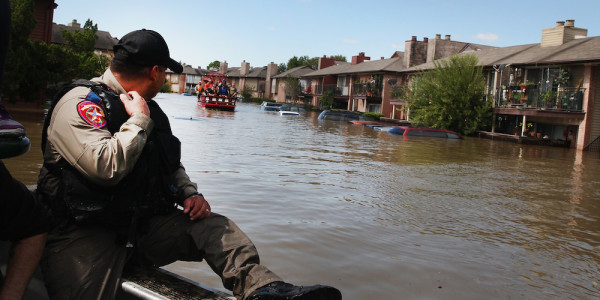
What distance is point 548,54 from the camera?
29516 millimetres

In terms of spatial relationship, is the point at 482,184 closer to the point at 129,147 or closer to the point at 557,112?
the point at 129,147

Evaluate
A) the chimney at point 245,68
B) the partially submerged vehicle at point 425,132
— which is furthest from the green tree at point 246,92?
the partially submerged vehicle at point 425,132

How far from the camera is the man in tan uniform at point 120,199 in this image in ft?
7.92

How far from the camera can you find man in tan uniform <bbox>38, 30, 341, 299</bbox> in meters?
2.41

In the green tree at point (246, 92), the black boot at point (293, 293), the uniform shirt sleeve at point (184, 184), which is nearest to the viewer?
the black boot at point (293, 293)

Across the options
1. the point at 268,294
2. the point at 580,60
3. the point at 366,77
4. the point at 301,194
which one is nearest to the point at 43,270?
the point at 268,294

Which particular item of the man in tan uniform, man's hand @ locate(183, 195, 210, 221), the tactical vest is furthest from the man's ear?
man's hand @ locate(183, 195, 210, 221)

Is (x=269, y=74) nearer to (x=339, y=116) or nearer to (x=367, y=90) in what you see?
(x=367, y=90)

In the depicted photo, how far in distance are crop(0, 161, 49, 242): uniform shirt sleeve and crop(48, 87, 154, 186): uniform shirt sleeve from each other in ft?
0.93

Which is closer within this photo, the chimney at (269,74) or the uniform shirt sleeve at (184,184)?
the uniform shirt sleeve at (184,184)

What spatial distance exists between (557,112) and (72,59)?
2316 centimetres

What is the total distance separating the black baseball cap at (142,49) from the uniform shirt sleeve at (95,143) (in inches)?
15.3

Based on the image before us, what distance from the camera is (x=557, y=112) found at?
27.4 meters

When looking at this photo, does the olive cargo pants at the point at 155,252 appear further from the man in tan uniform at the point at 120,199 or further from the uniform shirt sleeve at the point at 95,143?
the uniform shirt sleeve at the point at 95,143
